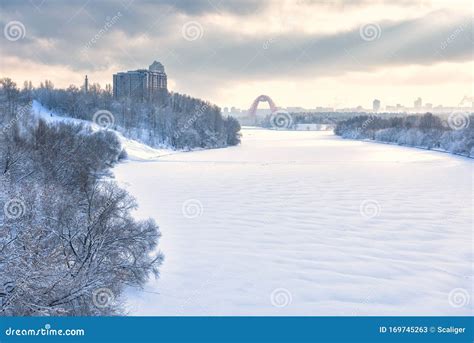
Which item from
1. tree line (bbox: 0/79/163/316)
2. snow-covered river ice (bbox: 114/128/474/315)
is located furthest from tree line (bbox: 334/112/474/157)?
tree line (bbox: 0/79/163/316)

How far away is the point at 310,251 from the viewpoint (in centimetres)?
1173

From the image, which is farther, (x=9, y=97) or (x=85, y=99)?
(x=85, y=99)

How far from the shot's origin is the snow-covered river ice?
8.21 meters

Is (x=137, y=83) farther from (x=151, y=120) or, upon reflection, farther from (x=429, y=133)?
(x=429, y=133)

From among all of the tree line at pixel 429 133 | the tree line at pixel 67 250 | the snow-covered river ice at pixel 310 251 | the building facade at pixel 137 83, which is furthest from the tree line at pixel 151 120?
the tree line at pixel 67 250

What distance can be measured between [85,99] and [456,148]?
71075 millimetres

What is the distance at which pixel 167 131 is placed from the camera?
7588 centimetres

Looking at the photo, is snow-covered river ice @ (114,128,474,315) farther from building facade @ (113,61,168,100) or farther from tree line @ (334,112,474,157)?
building facade @ (113,61,168,100)

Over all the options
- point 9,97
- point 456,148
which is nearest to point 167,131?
point 9,97

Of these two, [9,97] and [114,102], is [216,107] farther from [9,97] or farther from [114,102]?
[9,97]

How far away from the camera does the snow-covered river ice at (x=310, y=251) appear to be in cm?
821

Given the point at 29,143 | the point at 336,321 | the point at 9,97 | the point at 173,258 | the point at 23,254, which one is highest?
the point at 9,97

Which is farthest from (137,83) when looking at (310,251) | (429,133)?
(310,251)

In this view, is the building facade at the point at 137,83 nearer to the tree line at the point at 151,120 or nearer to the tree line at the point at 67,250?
the tree line at the point at 151,120
